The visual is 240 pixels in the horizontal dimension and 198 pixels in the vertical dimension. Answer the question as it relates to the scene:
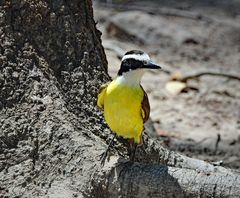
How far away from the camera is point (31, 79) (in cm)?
436

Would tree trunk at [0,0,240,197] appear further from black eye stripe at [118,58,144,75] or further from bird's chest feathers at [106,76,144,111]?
black eye stripe at [118,58,144,75]

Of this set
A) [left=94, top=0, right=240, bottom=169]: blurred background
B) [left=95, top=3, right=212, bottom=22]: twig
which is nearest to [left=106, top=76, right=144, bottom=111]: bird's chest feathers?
[left=94, top=0, right=240, bottom=169]: blurred background

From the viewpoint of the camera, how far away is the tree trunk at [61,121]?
3861 millimetres

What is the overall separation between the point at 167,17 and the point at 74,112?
6794 millimetres

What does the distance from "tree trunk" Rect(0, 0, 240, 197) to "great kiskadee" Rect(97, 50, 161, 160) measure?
0.84 feet

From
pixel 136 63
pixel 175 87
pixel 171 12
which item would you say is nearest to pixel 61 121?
pixel 136 63

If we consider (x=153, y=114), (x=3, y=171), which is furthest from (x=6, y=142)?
(x=153, y=114)

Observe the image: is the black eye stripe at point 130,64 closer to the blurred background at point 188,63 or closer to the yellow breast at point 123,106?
the yellow breast at point 123,106

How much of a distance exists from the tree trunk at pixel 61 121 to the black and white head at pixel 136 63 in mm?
529

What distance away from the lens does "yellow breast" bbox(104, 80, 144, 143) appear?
3829 millimetres

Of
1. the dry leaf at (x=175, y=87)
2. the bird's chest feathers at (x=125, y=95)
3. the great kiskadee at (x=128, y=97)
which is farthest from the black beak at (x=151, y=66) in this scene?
the dry leaf at (x=175, y=87)

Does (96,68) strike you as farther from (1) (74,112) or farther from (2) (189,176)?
(2) (189,176)

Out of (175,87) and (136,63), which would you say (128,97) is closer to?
(136,63)

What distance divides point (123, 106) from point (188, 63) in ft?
19.4
